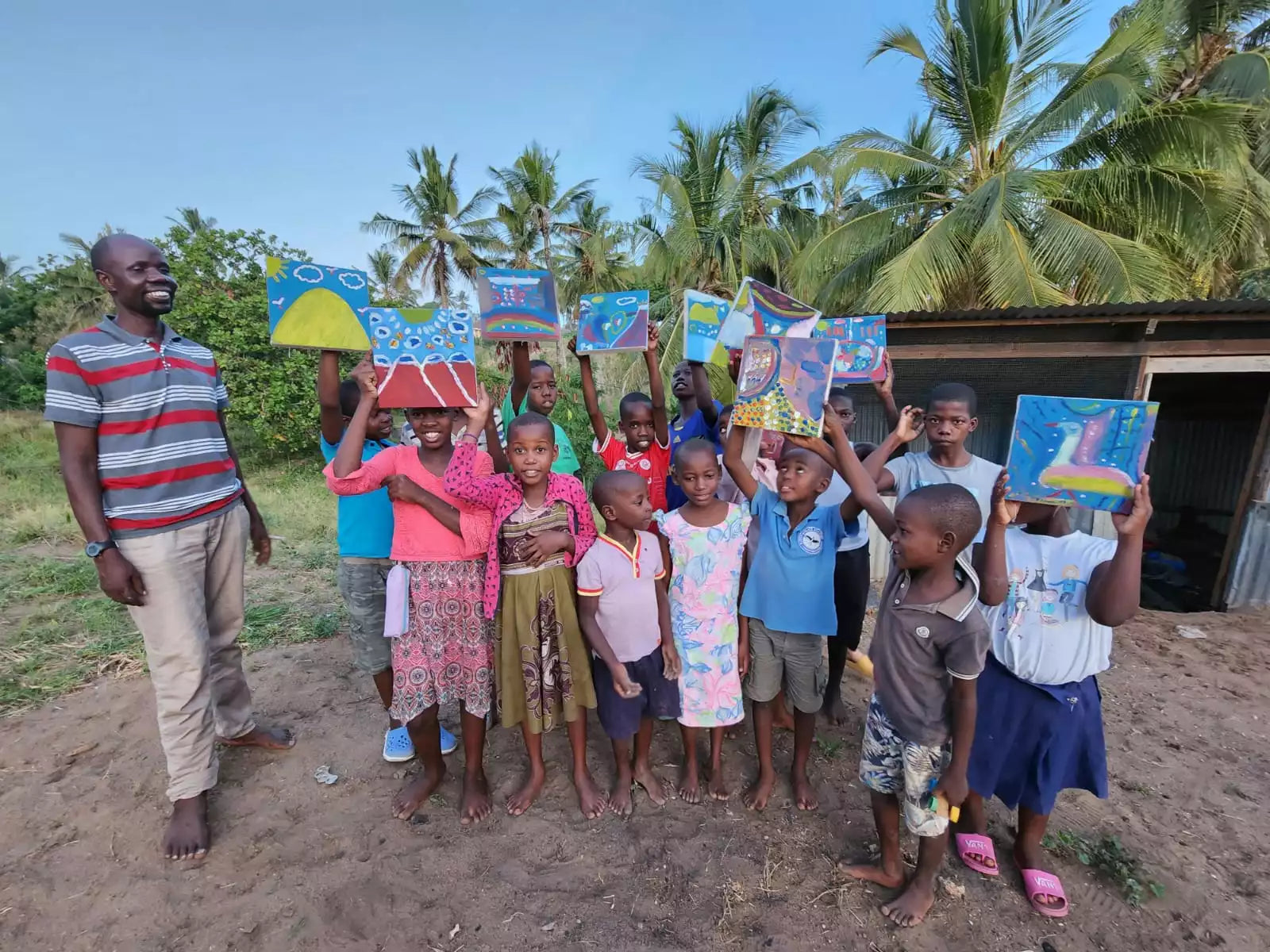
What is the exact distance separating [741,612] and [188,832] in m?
2.45

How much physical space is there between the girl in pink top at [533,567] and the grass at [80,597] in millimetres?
2770

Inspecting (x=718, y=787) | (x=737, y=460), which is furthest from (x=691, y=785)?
(x=737, y=460)

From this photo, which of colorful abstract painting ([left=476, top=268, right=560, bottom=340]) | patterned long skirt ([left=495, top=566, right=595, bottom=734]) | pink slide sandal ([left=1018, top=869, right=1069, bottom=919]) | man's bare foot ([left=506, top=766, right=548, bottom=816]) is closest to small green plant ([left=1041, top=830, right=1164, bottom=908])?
pink slide sandal ([left=1018, top=869, right=1069, bottom=919])

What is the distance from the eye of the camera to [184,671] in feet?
7.36

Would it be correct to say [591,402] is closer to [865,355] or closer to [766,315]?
[766,315]

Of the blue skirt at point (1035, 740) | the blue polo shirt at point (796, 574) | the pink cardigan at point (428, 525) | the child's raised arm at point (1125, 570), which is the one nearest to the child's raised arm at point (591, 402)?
the pink cardigan at point (428, 525)

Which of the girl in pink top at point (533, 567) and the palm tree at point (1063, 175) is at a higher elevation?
the palm tree at point (1063, 175)

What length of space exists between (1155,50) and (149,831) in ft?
46.0

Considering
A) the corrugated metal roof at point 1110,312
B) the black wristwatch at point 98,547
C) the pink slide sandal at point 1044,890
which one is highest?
the corrugated metal roof at point 1110,312

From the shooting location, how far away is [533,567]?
7.39 ft

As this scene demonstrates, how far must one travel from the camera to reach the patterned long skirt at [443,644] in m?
2.26

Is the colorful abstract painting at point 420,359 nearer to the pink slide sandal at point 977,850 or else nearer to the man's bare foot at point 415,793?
the man's bare foot at point 415,793

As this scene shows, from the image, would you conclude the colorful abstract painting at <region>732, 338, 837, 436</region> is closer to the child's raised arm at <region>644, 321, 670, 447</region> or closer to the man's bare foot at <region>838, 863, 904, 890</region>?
the child's raised arm at <region>644, 321, 670, 447</region>

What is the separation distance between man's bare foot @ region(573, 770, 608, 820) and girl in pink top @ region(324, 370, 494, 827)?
0.57m
